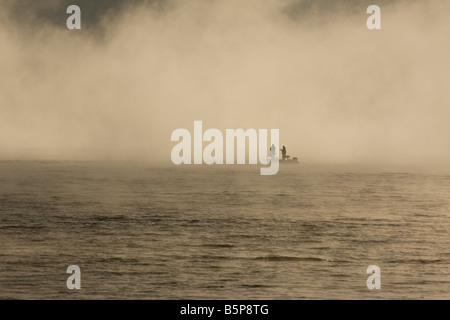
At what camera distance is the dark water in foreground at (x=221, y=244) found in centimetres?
3203

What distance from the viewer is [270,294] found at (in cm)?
3084

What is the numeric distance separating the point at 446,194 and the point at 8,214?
4675 cm

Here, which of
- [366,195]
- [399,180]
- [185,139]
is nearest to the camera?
[366,195]

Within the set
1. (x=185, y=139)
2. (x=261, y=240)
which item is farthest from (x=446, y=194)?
(x=185, y=139)

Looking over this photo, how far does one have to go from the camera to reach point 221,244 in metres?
44.5

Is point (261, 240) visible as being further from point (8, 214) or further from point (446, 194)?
point (446, 194)

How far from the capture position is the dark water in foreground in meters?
32.0
